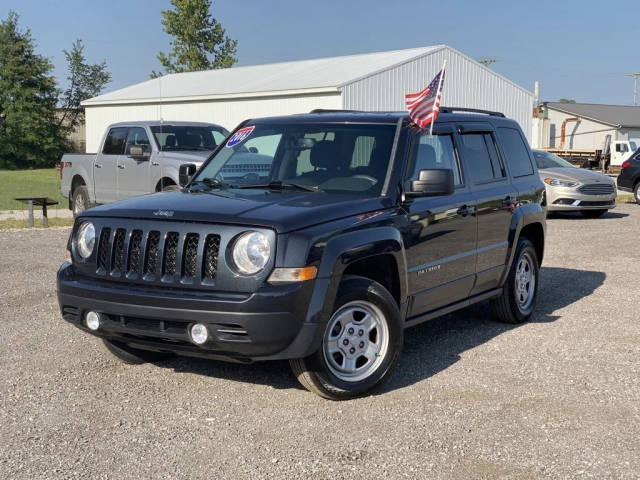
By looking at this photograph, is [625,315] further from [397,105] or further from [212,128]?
[397,105]

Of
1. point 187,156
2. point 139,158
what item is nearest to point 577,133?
point 139,158

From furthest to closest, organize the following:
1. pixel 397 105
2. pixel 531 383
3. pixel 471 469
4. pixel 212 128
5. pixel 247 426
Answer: pixel 397 105
pixel 212 128
pixel 531 383
pixel 247 426
pixel 471 469

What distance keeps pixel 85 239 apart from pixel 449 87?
32.2 m

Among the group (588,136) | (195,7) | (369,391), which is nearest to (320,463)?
(369,391)

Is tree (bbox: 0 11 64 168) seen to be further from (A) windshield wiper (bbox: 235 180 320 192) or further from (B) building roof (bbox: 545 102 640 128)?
(A) windshield wiper (bbox: 235 180 320 192)

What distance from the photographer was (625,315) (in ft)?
27.1

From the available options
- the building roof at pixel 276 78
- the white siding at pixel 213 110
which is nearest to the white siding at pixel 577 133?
the building roof at pixel 276 78

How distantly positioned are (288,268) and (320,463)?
3.77ft

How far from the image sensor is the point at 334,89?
1232 inches

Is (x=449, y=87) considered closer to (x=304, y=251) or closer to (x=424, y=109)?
(x=424, y=109)

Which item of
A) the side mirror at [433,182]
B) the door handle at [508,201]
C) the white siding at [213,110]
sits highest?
the white siding at [213,110]

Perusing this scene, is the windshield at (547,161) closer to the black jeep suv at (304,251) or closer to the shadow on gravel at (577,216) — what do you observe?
the shadow on gravel at (577,216)

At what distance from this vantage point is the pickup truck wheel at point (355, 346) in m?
5.31

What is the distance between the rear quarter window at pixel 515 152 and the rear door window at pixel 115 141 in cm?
898
